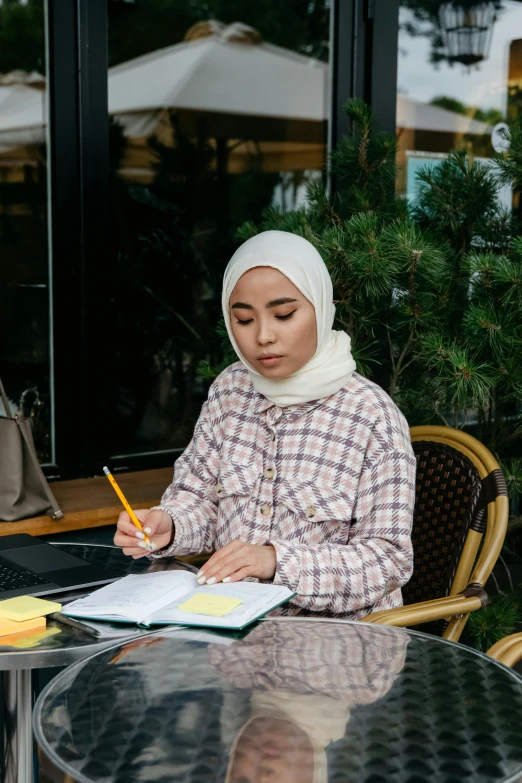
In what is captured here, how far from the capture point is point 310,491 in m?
1.85

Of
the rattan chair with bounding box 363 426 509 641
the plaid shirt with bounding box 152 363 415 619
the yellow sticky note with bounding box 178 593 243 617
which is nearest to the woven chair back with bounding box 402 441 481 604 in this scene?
the rattan chair with bounding box 363 426 509 641

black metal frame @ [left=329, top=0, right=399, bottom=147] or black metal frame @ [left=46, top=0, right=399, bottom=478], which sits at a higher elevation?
black metal frame @ [left=329, top=0, right=399, bottom=147]

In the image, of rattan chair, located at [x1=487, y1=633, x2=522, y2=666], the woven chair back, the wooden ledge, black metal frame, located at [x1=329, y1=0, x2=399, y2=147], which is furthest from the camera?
black metal frame, located at [x1=329, y1=0, x2=399, y2=147]

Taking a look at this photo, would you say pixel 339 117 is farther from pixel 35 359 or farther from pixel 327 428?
pixel 327 428

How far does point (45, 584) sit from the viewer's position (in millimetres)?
1558

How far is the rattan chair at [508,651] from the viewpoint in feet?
4.99

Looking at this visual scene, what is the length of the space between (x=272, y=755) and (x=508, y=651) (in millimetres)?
652

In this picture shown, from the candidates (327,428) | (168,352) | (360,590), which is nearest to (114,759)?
(360,590)

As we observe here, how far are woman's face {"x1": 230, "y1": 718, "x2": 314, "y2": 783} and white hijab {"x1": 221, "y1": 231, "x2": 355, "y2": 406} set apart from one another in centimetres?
88

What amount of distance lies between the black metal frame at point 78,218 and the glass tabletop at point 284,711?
168cm

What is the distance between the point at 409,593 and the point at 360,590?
0.40 metres

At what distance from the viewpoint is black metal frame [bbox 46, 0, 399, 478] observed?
2863mm

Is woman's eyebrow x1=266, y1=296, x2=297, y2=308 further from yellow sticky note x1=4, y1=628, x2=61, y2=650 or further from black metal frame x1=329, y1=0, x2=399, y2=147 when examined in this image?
black metal frame x1=329, y1=0, x2=399, y2=147

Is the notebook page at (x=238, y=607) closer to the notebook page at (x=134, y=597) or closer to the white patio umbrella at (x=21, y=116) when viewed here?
the notebook page at (x=134, y=597)
